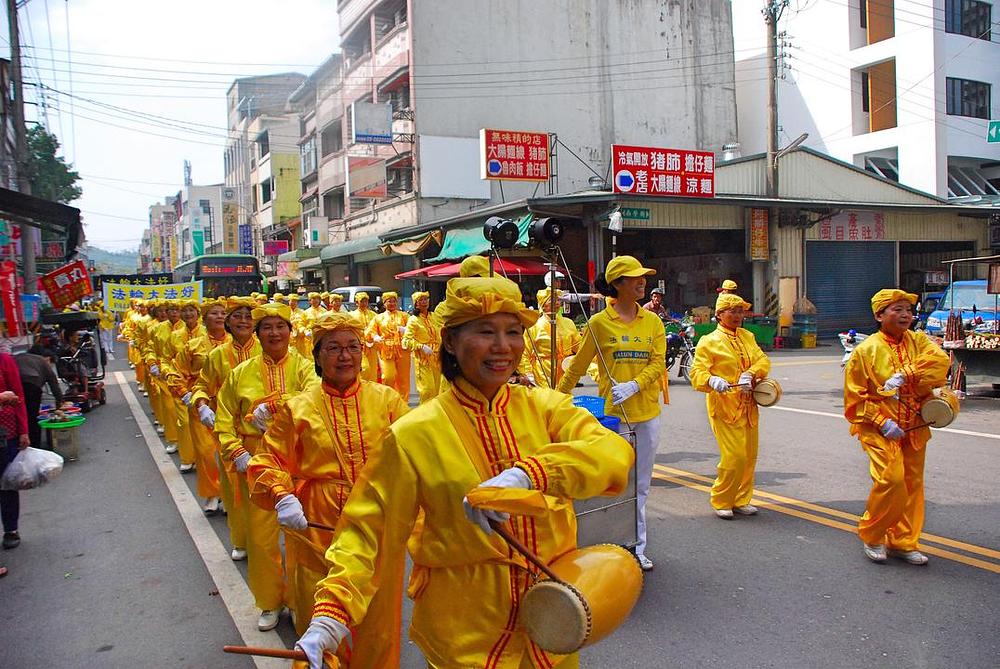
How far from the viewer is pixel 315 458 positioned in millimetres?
3645

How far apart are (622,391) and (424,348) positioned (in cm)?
608

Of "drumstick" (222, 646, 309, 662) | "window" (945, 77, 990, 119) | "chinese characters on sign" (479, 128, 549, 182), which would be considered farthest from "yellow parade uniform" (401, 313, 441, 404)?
"window" (945, 77, 990, 119)

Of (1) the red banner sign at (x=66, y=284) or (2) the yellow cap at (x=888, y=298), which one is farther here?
(1) the red banner sign at (x=66, y=284)

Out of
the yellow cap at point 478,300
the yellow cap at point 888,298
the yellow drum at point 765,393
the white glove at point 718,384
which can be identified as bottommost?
the yellow drum at point 765,393

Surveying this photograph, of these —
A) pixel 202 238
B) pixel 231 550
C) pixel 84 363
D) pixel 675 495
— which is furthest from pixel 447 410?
pixel 202 238

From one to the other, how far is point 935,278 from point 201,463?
26.2m

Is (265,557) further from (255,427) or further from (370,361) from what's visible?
(370,361)

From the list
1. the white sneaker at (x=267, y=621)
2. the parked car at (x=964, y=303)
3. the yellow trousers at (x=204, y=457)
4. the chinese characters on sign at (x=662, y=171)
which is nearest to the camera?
the white sneaker at (x=267, y=621)

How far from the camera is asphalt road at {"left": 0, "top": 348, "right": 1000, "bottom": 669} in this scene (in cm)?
422

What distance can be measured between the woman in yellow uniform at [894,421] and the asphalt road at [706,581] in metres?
0.22

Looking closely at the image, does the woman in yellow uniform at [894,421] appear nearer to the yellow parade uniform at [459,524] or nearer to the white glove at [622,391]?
the white glove at [622,391]

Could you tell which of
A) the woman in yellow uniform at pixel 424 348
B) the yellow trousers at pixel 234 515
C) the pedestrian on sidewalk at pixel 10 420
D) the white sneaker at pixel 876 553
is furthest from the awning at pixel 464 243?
Result: the white sneaker at pixel 876 553

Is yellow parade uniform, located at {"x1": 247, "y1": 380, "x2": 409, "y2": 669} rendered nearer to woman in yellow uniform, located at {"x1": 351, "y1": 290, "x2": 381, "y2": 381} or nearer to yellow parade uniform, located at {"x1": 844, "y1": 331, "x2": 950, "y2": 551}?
yellow parade uniform, located at {"x1": 844, "y1": 331, "x2": 950, "y2": 551}

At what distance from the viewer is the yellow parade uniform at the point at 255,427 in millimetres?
4711
